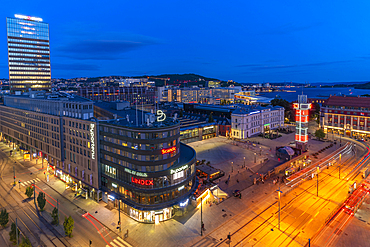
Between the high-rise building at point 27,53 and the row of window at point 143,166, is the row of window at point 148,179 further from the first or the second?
the high-rise building at point 27,53

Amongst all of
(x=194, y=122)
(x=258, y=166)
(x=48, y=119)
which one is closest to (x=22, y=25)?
(x=48, y=119)

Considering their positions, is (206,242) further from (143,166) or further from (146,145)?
(146,145)

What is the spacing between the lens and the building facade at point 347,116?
4476 inches

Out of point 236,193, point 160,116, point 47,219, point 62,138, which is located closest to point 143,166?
point 160,116

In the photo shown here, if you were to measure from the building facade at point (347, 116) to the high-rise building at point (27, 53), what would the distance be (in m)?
224

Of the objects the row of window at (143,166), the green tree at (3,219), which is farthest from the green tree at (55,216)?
the row of window at (143,166)

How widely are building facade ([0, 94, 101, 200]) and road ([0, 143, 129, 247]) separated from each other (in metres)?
5.67

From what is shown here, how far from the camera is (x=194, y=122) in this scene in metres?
119

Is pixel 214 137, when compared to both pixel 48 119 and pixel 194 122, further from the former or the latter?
pixel 48 119

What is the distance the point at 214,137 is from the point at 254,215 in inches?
2845

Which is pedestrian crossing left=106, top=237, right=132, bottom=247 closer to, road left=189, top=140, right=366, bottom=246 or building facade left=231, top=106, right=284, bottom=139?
road left=189, top=140, right=366, bottom=246

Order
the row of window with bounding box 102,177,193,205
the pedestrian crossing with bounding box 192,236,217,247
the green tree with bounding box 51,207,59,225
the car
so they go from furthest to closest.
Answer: the car
the row of window with bounding box 102,177,193,205
the green tree with bounding box 51,207,59,225
the pedestrian crossing with bounding box 192,236,217,247

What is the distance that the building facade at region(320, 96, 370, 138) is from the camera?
11369cm

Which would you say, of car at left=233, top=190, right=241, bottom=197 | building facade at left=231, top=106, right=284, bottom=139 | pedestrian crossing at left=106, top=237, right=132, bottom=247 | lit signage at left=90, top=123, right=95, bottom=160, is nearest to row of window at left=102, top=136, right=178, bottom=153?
lit signage at left=90, top=123, right=95, bottom=160
